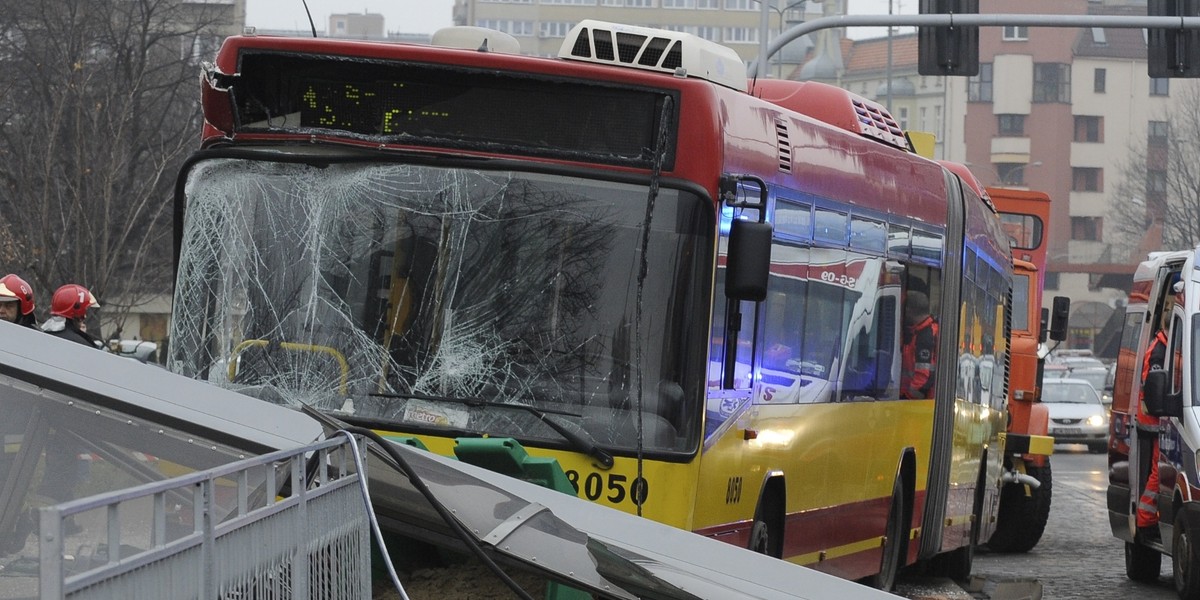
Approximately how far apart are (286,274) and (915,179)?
5700mm

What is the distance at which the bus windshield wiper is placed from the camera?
287 inches

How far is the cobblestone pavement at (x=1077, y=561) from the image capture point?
14.7 m

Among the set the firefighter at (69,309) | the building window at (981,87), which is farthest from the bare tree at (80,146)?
the building window at (981,87)

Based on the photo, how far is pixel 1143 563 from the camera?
15516 mm

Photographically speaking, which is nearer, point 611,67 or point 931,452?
point 611,67

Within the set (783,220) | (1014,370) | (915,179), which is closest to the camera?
(783,220)

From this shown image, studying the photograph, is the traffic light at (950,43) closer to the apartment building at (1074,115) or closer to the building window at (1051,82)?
the apartment building at (1074,115)

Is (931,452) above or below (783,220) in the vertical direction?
below

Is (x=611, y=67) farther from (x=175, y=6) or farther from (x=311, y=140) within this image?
(x=175, y=6)

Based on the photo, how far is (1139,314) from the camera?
18.2 meters

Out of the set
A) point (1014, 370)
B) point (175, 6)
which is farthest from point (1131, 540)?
point (175, 6)

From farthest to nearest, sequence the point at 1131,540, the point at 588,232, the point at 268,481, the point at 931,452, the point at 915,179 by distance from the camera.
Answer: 1. the point at 1131,540
2. the point at 931,452
3. the point at 915,179
4. the point at 588,232
5. the point at 268,481

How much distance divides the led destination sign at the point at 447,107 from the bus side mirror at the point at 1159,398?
751cm

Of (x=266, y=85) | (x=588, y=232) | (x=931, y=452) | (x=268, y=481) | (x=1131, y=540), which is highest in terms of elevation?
(x=266, y=85)
